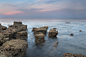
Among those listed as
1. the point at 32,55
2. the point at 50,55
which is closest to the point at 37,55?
the point at 32,55

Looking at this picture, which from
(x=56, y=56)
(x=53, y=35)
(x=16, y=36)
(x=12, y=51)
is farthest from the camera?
→ (x=53, y=35)

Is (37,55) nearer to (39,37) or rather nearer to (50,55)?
(50,55)

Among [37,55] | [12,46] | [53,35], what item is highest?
[12,46]

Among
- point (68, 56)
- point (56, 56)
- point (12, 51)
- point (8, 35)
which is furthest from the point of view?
point (8, 35)

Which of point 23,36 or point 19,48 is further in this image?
point 23,36

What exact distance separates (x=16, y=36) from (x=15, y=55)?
10010mm

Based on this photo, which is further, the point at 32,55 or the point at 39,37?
the point at 39,37

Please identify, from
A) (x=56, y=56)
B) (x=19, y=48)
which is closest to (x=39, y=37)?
(x=56, y=56)

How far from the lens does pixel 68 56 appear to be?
488cm

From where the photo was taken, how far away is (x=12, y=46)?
23.4ft

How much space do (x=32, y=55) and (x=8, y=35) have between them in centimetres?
681

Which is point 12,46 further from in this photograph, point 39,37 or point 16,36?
point 16,36

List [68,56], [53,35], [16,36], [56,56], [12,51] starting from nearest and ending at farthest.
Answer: [68,56] → [12,51] → [56,56] → [16,36] → [53,35]

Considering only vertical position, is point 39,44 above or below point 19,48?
below
